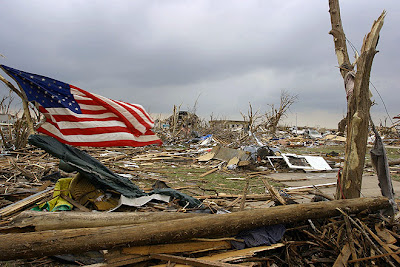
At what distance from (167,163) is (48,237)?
930cm

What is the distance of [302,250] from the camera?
10.4ft

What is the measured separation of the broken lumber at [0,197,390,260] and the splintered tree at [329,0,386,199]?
0.49 m

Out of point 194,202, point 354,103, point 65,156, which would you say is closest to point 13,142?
point 65,156

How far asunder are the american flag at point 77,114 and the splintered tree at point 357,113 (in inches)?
144

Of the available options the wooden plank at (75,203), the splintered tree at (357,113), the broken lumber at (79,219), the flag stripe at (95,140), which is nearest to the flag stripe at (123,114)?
the flag stripe at (95,140)

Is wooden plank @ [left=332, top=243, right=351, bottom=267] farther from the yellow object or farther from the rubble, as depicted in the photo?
the yellow object

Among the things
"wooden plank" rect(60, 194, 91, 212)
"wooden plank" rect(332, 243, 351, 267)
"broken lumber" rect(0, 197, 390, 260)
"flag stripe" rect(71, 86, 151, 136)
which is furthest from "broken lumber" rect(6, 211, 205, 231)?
"flag stripe" rect(71, 86, 151, 136)

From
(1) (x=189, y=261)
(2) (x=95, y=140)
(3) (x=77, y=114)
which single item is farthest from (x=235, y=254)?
(3) (x=77, y=114)

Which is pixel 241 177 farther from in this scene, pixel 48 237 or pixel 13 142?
pixel 13 142

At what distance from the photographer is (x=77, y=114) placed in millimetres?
4297

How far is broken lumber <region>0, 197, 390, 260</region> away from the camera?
7.86 ft

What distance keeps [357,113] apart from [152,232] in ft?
10.6

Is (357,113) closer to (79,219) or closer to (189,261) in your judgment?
(189,261)

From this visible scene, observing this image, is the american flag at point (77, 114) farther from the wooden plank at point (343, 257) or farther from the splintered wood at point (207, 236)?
the wooden plank at point (343, 257)
